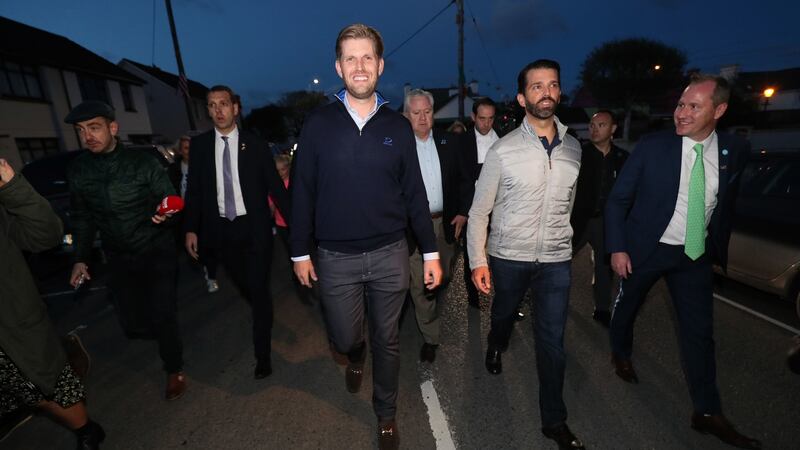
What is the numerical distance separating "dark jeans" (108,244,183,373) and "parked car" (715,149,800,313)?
5.65 metres

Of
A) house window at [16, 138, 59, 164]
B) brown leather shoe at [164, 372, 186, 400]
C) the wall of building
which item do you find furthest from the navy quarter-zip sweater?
the wall of building

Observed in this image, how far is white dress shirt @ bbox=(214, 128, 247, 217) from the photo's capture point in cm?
354

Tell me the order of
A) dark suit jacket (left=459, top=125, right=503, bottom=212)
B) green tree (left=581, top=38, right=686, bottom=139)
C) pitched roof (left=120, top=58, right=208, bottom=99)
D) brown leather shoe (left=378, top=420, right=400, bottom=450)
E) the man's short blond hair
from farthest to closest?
green tree (left=581, top=38, right=686, bottom=139), pitched roof (left=120, top=58, right=208, bottom=99), dark suit jacket (left=459, top=125, right=503, bottom=212), brown leather shoe (left=378, top=420, right=400, bottom=450), the man's short blond hair

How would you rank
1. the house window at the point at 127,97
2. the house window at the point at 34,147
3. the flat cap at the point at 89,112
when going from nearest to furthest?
the flat cap at the point at 89,112, the house window at the point at 34,147, the house window at the point at 127,97

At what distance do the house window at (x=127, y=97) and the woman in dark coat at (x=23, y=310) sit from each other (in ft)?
97.4

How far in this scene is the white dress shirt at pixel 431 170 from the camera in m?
3.87

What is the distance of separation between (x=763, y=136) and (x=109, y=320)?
29.2 meters

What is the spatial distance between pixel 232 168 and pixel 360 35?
5.93 ft

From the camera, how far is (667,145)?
2869 mm

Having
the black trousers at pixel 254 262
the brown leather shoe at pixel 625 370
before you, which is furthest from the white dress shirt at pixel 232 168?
the brown leather shoe at pixel 625 370

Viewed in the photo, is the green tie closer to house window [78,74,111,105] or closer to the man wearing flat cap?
the man wearing flat cap

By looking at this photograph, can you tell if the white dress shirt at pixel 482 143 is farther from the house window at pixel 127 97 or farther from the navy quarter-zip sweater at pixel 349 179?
the house window at pixel 127 97

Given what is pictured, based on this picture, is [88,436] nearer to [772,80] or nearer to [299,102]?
[299,102]

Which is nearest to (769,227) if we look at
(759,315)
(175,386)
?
(759,315)
